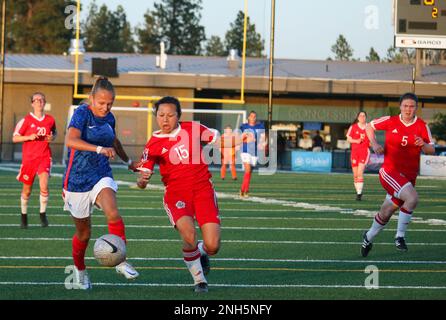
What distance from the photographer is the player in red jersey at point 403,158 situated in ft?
39.9

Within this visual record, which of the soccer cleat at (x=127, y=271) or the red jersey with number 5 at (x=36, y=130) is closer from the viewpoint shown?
the soccer cleat at (x=127, y=271)

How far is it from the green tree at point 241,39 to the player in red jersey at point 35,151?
9106cm

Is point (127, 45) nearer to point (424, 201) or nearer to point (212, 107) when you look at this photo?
point (212, 107)

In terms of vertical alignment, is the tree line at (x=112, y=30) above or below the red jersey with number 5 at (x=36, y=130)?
above

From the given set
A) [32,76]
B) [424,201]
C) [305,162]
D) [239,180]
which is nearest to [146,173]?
[424,201]

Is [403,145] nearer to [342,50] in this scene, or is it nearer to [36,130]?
[36,130]

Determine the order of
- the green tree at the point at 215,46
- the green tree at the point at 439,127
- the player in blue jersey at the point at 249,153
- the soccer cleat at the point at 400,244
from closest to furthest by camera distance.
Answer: the soccer cleat at the point at 400,244 < the player in blue jersey at the point at 249,153 < the green tree at the point at 439,127 < the green tree at the point at 215,46

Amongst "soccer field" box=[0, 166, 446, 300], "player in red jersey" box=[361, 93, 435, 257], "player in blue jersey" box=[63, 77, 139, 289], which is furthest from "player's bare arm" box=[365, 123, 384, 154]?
"player in blue jersey" box=[63, 77, 139, 289]

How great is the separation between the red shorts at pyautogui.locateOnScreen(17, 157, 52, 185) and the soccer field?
722mm

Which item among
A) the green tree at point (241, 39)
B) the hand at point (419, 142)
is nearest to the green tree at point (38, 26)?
the green tree at point (241, 39)

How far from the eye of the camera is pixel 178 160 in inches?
359

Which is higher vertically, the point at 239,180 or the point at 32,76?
the point at 32,76

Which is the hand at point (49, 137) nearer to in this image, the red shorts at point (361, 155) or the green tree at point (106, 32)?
the red shorts at point (361, 155)
